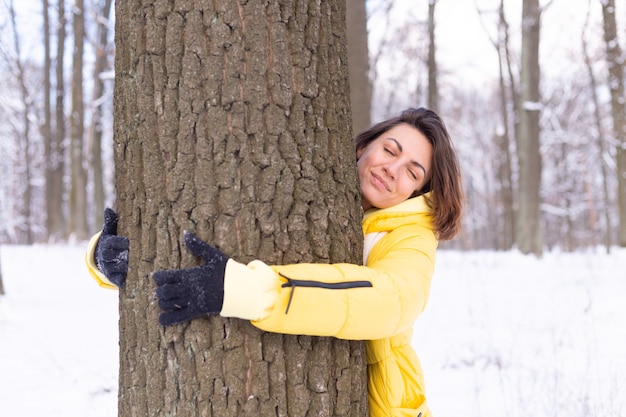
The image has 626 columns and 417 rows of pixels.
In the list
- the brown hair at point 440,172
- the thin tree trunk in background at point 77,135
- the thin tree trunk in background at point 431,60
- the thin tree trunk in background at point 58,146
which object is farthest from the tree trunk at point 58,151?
the brown hair at point 440,172

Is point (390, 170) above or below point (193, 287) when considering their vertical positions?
above

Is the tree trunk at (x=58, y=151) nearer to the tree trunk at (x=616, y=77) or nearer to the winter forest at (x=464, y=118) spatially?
the winter forest at (x=464, y=118)

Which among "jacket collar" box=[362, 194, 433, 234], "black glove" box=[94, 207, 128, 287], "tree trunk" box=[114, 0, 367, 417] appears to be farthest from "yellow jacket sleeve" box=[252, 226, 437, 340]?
"black glove" box=[94, 207, 128, 287]

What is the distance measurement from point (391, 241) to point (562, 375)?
262 centimetres

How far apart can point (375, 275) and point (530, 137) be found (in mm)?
9923

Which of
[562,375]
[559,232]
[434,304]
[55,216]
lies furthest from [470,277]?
[559,232]

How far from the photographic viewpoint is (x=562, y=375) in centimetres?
370

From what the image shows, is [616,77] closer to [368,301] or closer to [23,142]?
[368,301]

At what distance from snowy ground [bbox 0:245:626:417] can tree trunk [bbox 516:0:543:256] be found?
2598 millimetres

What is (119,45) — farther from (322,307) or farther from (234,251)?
(322,307)

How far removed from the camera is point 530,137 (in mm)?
10375

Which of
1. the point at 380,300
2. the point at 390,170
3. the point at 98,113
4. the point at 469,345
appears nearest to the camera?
the point at 380,300

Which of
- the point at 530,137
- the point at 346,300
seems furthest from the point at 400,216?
the point at 530,137

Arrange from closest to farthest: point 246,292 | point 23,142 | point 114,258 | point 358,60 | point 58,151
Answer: point 246,292
point 114,258
point 358,60
point 58,151
point 23,142
